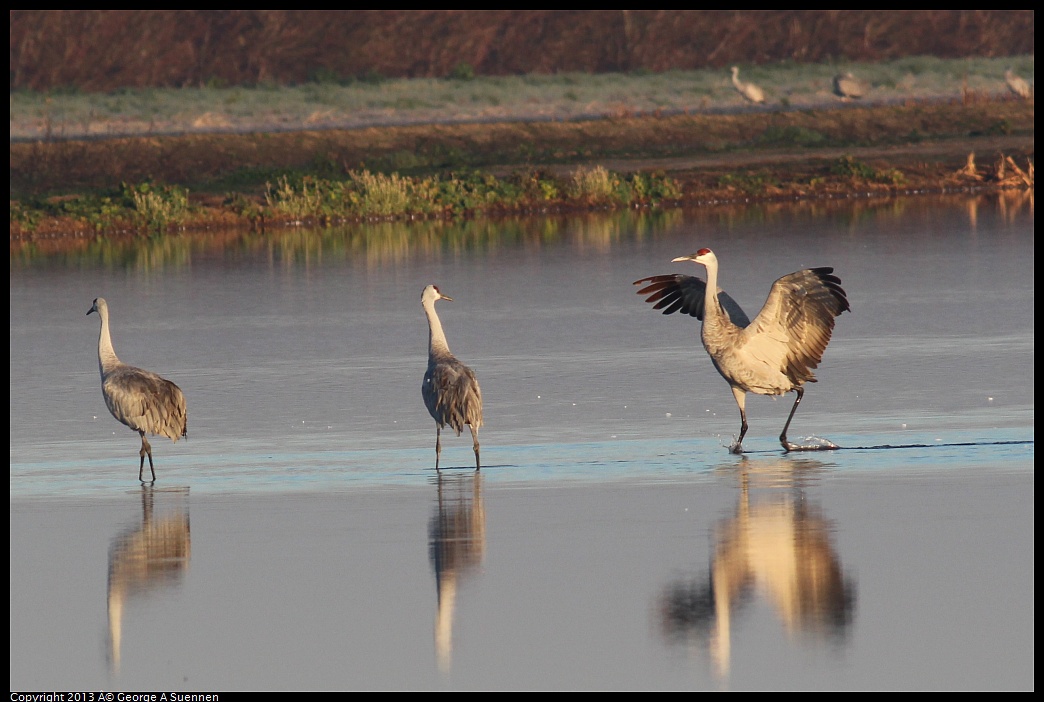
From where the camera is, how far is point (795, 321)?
42.0ft

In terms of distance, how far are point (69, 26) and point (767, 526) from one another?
67.8m

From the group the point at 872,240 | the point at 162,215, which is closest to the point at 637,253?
the point at 872,240

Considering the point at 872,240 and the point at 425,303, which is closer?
the point at 425,303

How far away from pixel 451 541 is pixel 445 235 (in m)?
21.4

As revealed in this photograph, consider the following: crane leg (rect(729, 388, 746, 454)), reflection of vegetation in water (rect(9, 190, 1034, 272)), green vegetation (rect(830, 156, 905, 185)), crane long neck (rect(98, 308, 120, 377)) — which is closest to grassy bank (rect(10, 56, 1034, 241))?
green vegetation (rect(830, 156, 905, 185))

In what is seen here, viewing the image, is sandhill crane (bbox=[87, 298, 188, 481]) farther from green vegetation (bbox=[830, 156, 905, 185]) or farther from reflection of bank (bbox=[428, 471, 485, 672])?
green vegetation (bbox=[830, 156, 905, 185])

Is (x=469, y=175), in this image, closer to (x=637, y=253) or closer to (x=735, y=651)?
(x=637, y=253)

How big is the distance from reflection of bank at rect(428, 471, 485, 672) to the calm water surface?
1.0 inches

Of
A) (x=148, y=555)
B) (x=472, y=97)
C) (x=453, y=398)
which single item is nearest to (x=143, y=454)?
(x=453, y=398)

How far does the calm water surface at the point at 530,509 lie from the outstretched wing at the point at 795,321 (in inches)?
20.1

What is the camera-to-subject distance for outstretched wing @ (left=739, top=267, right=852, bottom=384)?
41.7 ft

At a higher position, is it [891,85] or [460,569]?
[891,85]

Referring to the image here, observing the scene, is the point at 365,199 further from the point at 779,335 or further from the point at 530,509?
the point at 530,509

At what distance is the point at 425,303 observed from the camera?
13594 millimetres
